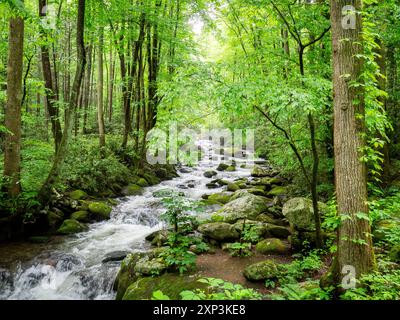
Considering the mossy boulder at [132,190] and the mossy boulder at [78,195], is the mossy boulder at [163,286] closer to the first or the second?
the mossy boulder at [78,195]

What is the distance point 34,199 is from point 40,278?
2.88 m

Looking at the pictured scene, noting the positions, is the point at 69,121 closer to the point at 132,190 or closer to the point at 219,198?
the point at 132,190

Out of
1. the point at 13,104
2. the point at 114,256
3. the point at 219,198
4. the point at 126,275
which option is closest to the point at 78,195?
the point at 13,104

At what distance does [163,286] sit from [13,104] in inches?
278

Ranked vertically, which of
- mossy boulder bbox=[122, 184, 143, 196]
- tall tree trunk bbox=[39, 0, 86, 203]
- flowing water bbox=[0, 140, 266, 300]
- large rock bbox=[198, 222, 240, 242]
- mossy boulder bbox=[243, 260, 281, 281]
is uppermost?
tall tree trunk bbox=[39, 0, 86, 203]

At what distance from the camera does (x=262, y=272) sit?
5.56m

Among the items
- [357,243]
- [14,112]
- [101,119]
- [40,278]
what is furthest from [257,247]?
[101,119]

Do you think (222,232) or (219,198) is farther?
(219,198)

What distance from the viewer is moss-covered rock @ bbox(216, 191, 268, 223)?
347 inches

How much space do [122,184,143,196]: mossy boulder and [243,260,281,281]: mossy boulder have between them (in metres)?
9.24

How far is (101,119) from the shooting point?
1478 centimetres

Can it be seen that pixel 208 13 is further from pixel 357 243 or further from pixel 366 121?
pixel 357 243

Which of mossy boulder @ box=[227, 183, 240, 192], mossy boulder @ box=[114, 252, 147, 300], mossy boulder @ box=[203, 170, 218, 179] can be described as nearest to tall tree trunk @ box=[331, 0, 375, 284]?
mossy boulder @ box=[114, 252, 147, 300]

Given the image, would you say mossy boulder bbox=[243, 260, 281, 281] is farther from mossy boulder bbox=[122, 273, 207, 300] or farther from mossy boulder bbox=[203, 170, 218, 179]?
mossy boulder bbox=[203, 170, 218, 179]
